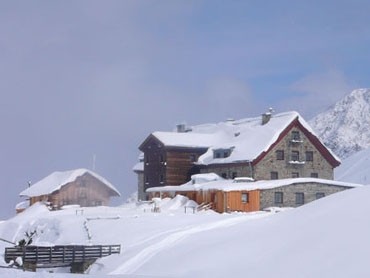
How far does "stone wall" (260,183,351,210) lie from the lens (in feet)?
200

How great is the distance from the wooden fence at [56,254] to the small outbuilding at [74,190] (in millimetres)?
33002

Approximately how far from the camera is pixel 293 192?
62062mm

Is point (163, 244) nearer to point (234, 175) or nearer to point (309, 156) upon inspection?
point (234, 175)

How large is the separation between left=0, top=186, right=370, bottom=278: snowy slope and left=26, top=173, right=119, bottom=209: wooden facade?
2383 centimetres

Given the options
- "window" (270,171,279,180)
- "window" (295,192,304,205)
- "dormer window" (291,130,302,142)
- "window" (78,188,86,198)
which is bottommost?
"window" (295,192,304,205)

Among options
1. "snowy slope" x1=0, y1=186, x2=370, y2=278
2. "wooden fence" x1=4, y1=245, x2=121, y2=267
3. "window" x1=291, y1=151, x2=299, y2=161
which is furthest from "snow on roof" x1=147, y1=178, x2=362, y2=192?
"wooden fence" x1=4, y1=245, x2=121, y2=267

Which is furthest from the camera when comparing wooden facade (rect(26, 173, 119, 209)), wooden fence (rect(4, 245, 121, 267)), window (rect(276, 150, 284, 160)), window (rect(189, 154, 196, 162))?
wooden facade (rect(26, 173, 119, 209))

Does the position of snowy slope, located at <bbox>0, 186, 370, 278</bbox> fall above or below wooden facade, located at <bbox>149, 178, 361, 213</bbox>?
below

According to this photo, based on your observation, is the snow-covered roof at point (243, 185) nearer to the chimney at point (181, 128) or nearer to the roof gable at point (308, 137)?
the roof gable at point (308, 137)

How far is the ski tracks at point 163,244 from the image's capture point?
38.2 meters

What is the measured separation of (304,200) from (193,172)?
47.8 ft

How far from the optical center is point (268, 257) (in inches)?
1337

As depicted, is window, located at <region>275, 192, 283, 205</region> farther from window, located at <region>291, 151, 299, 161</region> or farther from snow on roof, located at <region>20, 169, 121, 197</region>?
snow on roof, located at <region>20, 169, 121, 197</region>

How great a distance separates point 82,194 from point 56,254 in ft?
119
